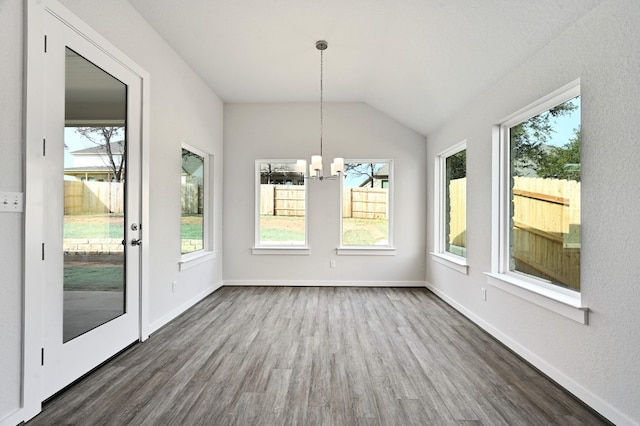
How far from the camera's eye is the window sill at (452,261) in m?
3.87

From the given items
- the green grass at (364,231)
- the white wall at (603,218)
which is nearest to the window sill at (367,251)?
the green grass at (364,231)

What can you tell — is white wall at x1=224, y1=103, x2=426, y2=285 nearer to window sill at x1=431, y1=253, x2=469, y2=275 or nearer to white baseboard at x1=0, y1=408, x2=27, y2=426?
window sill at x1=431, y1=253, x2=469, y2=275

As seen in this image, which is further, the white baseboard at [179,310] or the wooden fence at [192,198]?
the wooden fence at [192,198]

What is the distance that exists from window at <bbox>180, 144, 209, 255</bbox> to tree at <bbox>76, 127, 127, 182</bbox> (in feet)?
3.78

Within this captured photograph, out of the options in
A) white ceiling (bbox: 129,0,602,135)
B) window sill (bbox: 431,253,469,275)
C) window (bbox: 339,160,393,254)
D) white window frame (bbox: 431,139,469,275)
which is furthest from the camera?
window (bbox: 339,160,393,254)

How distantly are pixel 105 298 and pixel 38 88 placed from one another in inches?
61.9

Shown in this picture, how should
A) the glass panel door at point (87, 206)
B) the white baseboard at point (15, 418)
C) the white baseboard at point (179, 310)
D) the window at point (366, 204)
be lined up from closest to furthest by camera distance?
1. the white baseboard at point (15, 418)
2. the glass panel door at point (87, 206)
3. the white baseboard at point (179, 310)
4. the window at point (366, 204)

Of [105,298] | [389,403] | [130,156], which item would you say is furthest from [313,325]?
[130,156]

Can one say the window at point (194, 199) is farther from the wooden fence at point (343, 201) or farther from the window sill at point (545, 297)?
the window sill at point (545, 297)

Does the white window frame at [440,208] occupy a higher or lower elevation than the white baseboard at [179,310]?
higher

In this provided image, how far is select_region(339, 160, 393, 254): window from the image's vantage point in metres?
5.36

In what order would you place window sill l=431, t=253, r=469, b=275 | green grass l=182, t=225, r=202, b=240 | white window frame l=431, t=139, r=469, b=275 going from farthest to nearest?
white window frame l=431, t=139, r=469, b=275
green grass l=182, t=225, r=202, b=240
window sill l=431, t=253, r=469, b=275

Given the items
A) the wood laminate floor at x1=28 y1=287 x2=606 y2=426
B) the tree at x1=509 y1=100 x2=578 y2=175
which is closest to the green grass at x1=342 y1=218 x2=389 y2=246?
the wood laminate floor at x1=28 y1=287 x2=606 y2=426

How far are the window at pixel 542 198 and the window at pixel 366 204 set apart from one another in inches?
87.7
